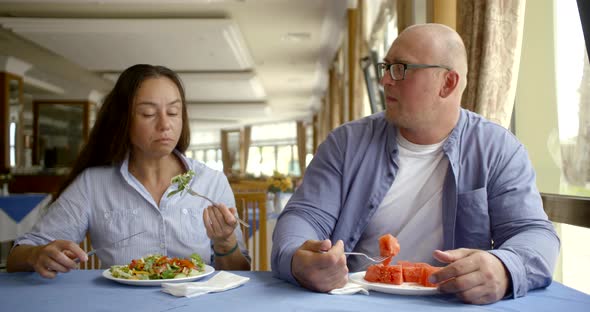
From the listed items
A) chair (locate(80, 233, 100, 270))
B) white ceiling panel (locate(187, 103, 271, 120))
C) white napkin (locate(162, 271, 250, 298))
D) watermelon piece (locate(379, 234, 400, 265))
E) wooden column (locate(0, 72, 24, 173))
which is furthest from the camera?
white ceiling panel (locate(187, 103, 271, 120))

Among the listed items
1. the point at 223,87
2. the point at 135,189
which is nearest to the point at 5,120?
the point at 223,87

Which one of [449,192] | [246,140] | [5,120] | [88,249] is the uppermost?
[246,140]

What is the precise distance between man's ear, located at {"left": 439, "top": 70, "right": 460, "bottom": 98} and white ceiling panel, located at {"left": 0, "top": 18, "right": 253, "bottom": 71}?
24.5 feet

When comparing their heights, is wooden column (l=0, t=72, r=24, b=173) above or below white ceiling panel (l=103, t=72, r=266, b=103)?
below

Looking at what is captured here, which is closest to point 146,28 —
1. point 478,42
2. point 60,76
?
point 60,76

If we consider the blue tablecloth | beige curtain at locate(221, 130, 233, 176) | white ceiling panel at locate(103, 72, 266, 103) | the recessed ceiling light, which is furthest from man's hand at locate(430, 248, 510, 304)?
beige curtain at locate(221, 130, 233, 176)

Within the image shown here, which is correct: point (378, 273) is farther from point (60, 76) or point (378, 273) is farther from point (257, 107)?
point (257, 107)

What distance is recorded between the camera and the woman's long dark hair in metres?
1.97

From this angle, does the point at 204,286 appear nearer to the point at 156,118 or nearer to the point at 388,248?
the point at 388,248

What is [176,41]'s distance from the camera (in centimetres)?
994

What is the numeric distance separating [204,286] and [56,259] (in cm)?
44

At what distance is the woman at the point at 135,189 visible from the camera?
191cm

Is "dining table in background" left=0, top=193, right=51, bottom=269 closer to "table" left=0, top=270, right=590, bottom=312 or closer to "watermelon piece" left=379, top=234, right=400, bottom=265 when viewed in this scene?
"table" left=0, top=270, right=590, bottom=312

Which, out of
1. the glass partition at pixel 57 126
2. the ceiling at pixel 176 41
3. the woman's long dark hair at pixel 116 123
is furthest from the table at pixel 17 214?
the glass partition at pixel 57 126
